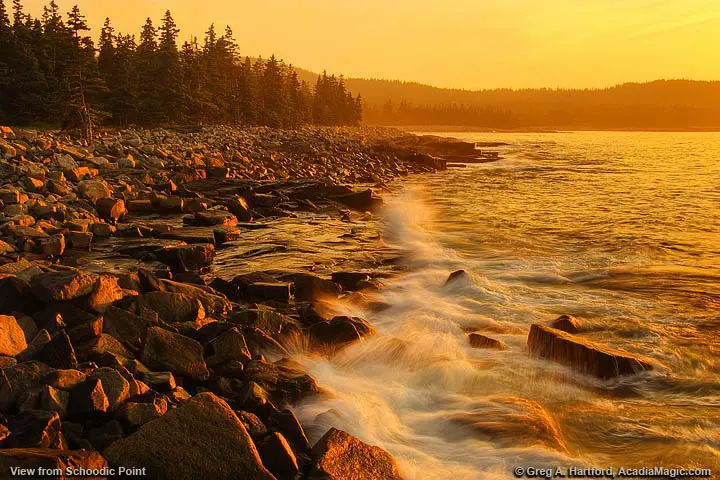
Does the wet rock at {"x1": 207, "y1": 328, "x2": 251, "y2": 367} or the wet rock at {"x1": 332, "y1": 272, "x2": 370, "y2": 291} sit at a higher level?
the wet rock at {"x1": 207, "y1": 328, "x2": 251, "y2": 367}

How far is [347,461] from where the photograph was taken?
5.36 m

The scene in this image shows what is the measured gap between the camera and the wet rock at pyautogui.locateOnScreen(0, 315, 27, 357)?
6305mm

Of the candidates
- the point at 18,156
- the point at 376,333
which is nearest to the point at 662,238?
the point at 376,333

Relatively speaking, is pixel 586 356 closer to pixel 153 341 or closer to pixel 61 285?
pixel 153 341

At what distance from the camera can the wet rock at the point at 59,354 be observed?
625 cm

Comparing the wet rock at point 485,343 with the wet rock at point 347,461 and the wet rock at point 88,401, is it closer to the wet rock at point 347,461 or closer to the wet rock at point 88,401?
the wet rock at point 347,461

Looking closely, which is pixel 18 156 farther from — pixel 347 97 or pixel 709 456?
pixel 347 97

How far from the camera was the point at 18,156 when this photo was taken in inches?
861

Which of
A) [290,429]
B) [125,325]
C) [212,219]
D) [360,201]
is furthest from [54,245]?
[360,201]

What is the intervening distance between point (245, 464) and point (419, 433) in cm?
277

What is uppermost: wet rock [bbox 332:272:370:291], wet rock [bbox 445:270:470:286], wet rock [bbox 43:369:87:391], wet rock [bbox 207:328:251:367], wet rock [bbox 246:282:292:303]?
wet rock [bbox 43:369:87:391]

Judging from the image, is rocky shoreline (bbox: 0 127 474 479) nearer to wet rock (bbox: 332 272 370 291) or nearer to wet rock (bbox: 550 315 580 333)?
wet rock (bbox: 332 272 370 291)

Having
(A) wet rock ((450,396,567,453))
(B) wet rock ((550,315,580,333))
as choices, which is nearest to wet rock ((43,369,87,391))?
(A) wet rock ((450,396,567,453))

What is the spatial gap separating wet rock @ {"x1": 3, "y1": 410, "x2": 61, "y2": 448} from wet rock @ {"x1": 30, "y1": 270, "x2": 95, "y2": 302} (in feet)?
10.0
